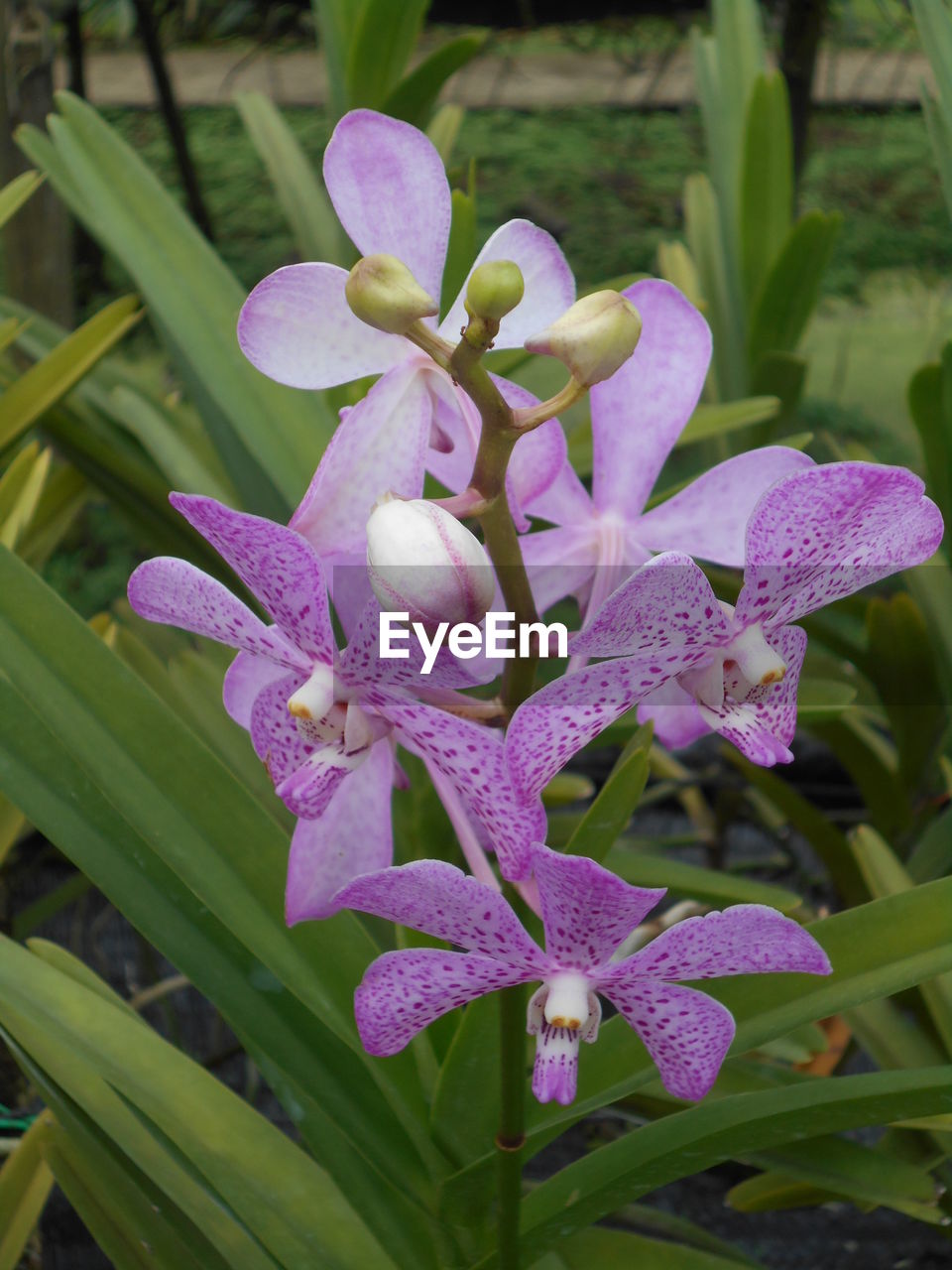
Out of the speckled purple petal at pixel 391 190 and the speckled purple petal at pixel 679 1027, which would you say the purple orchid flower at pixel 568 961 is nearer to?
the speckled purple petal at pixel 679 1027

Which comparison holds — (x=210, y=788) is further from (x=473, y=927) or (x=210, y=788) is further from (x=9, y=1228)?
(x=9, y=1228)

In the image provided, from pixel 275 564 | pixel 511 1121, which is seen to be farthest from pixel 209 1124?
pixel 275 564

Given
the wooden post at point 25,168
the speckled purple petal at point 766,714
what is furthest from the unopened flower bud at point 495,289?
the wooden post at point 25,168

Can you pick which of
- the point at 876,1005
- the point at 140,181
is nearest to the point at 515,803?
the point at 876,1005

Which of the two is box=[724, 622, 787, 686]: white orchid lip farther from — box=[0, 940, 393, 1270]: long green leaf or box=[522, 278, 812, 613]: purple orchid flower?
box=[0, 940, 393, 1270]: long green leaf

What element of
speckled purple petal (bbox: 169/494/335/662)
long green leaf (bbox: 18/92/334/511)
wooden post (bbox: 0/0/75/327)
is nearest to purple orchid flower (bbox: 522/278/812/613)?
speckled purple petal (bbox: 169/494/335/662)

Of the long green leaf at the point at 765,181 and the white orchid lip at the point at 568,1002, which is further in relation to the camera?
Result: the long green leaf at the point at 765,181
